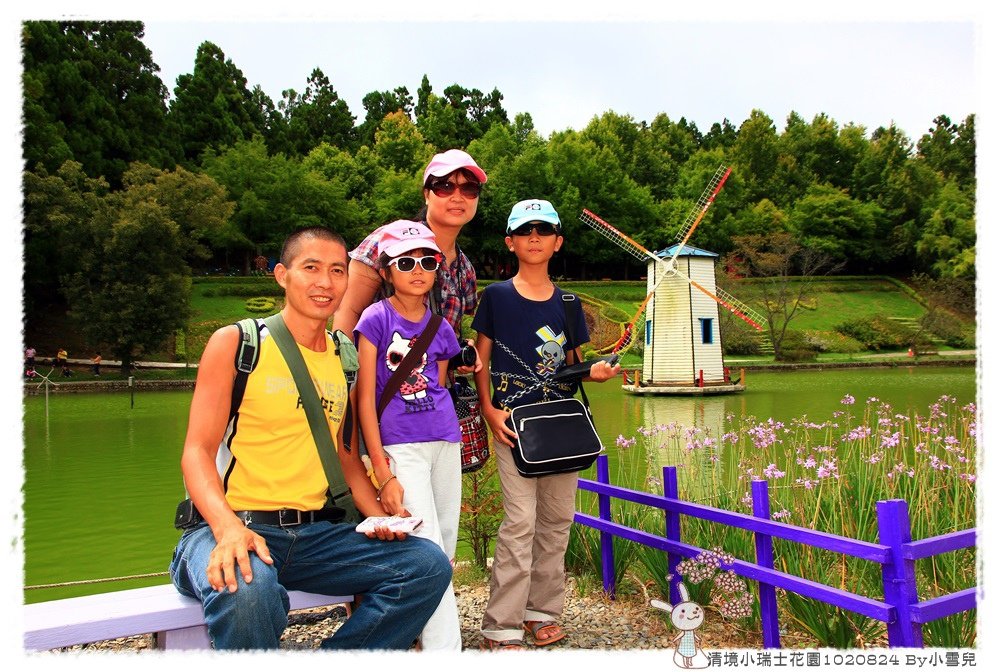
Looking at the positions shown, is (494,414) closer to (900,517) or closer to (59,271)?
(900,517)

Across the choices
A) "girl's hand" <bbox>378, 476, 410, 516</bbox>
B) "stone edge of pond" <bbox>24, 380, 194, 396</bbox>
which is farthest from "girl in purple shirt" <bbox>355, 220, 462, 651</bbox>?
"stone edge of pond" <bbox>24, 380, 194, 396</bbox>

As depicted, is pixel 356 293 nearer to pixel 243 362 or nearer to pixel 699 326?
pixel 243 362

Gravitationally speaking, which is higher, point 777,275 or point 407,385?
point 777,275

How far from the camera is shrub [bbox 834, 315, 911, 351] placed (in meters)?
32.3

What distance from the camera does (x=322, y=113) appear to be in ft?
183

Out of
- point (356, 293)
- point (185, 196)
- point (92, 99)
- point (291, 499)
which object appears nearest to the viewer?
point (291, 499)

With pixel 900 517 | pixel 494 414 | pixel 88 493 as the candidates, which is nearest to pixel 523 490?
pixel 494 414

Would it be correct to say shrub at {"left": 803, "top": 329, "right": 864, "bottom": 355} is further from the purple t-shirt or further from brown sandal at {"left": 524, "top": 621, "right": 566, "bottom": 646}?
the purple t-shirt

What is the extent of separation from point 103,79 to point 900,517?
1446 inches

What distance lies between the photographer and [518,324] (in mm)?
3006

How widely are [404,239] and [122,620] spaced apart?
136cm

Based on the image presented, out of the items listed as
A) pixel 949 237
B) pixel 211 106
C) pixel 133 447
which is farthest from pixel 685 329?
pixel 211 106

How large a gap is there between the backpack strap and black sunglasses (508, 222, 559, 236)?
1215 mm

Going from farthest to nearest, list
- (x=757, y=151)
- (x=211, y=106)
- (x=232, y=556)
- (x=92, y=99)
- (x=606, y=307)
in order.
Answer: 1. (x=757, y=151)
2. (x=211, y=106)
3. (x=606, y=307)
4. (x=92, y=99)
5. (x=232, y=556)
